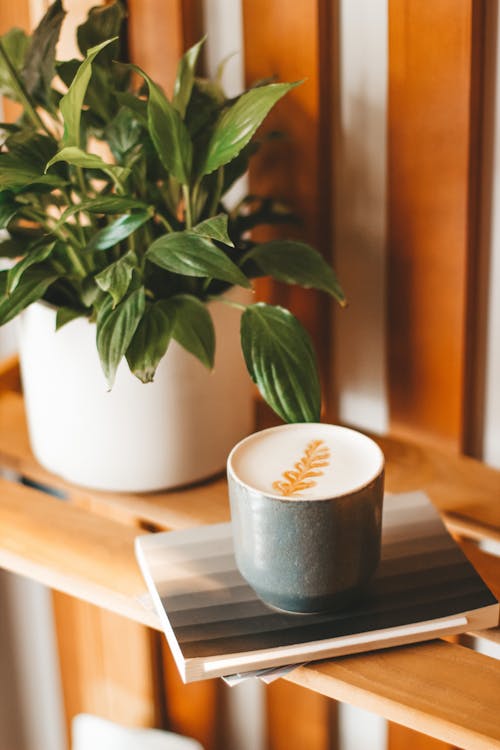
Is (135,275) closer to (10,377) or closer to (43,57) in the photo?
(43,57)

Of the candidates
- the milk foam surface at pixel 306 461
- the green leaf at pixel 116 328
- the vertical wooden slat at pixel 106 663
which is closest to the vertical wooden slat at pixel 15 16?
the green leaf at pixel 116 328

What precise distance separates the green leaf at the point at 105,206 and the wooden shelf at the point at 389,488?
0.25 metres

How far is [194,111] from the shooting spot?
2.42 feet

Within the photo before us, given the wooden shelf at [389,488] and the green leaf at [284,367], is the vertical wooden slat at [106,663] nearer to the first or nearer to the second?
the wooden shelf at [389,488]

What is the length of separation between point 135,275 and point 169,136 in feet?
0.34

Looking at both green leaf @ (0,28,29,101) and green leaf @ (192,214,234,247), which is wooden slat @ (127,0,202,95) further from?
green leaf @ (192,214,234,247)

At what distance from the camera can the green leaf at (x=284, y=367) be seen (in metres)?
0.64

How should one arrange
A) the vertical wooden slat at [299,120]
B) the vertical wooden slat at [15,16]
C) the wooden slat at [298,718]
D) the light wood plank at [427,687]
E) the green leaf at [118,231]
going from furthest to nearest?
1. the wooden slat at [298,718]
2. the vertical wooden slat at [15,16]
3. the vertical wooden slat at [299,120]
4. the green leaf at [118,231]
5. the light wood plank at [427,687]

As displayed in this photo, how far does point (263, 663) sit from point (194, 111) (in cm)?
43

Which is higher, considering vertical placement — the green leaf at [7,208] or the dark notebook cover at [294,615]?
the green leaf at [7,208]

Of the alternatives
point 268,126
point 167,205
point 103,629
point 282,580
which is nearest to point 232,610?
point 282,580

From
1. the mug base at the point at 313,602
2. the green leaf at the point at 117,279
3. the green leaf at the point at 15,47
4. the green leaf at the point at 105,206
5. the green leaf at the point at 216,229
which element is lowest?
the mug base at the point at 313,602

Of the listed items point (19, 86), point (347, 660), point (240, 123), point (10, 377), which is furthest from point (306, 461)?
point (10, 377)

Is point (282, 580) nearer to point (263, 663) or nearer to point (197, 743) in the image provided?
point (263, 663)
